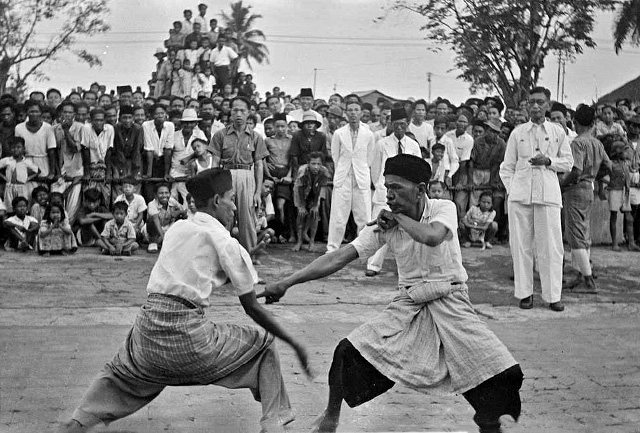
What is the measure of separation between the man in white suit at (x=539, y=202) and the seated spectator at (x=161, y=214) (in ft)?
16.0

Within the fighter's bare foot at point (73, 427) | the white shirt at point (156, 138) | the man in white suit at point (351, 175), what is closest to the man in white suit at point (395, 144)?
the man in white suit at point (351, 175)

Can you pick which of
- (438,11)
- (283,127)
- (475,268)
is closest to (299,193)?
(283,127)

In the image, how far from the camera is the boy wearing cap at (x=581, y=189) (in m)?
9.23

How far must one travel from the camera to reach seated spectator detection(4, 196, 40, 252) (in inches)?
444

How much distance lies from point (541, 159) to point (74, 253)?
625 centimetres

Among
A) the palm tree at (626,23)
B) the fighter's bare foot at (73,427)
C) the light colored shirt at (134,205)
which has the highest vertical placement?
the palm tree at (626,23)

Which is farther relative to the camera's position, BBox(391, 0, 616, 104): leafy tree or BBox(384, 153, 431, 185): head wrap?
BBox(391, 0, 616, 104): leafy tree

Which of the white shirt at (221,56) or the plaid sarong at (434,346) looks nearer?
the plaid sarong at (434,346)

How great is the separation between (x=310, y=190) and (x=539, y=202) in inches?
170

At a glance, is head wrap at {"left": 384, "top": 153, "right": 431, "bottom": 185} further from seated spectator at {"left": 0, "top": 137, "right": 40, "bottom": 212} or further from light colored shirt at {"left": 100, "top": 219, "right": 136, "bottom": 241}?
seated spectator at {"left": 0, "top": 137, "right": 40, "bottom": 212}

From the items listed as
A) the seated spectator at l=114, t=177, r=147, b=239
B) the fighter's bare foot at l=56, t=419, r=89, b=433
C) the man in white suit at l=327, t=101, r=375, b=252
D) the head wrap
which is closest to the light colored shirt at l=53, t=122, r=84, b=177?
the seated spectator at l=114, t=177, r=147, b=239

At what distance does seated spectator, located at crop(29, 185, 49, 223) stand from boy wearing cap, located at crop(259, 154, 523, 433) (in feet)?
26.0

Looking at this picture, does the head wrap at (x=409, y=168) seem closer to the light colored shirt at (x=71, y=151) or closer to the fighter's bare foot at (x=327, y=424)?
the fighter's bare foot at (x=327, y=424)

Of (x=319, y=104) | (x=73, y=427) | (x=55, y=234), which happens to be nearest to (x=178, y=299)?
(x=73, y=427)
